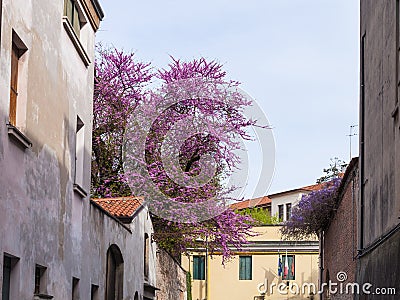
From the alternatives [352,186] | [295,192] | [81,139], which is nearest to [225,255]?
[352,186]

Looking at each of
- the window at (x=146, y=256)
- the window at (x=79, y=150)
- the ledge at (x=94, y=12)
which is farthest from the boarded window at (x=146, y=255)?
the ledge at (x=94, y=12)

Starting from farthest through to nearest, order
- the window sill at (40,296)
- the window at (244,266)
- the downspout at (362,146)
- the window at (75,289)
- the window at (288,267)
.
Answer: the window at (244,266) → the window at (288,267) → the downspout at (362,146) → the window at (75,289) → the window sill at (40,296)

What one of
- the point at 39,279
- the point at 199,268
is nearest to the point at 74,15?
the point at 39,279

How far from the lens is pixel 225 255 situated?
3072 centimetres

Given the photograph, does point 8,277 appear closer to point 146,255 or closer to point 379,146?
point 379,146

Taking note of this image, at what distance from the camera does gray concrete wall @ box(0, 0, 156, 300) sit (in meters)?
11.9

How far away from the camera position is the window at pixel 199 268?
5312 centimetres

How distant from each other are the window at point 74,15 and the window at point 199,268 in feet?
119

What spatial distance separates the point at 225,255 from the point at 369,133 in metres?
14.9

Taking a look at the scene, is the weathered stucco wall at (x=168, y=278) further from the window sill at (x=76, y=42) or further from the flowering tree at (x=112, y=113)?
the window sill at (x=76, y=42)

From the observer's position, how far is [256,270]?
53062mm

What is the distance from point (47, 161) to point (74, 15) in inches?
159

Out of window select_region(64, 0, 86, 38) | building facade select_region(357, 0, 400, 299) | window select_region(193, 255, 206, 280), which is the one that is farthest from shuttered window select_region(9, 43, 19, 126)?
window select_region(193, 255, 206, 280)

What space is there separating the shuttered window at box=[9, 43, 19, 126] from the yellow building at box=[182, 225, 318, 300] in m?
40.3
